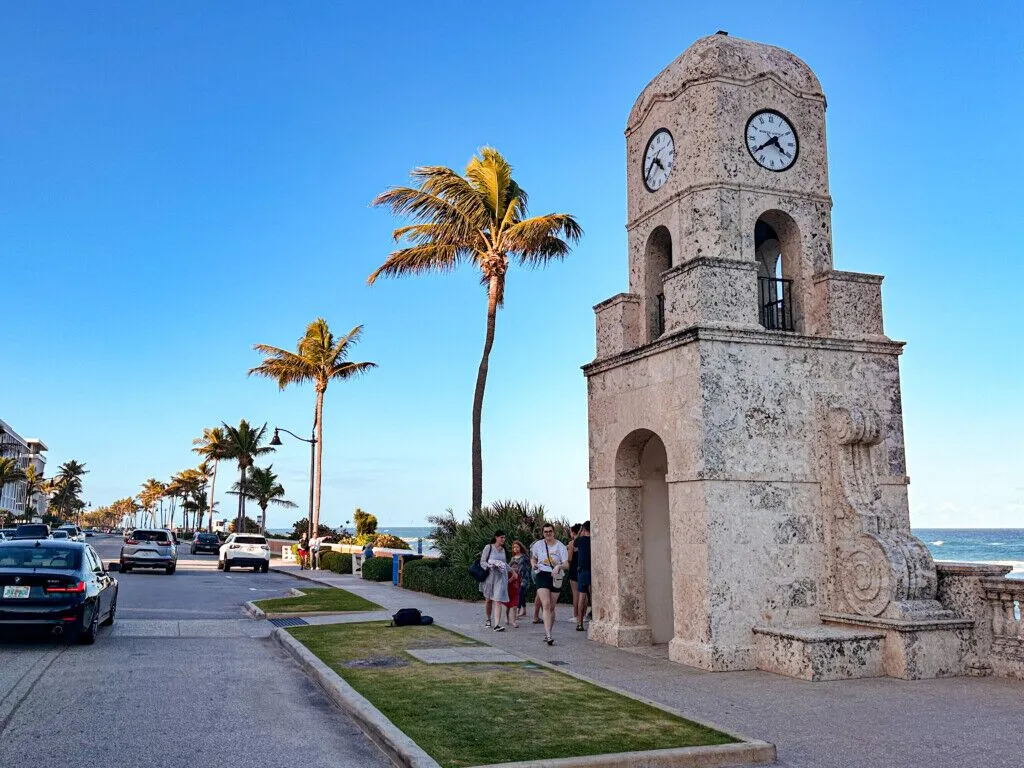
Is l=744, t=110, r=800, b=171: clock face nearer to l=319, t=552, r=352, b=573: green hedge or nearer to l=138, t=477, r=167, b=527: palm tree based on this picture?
l=319, t=552, r=352, b=573: green hedge

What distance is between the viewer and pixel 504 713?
7.59 m

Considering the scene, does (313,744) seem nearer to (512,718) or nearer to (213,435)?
(512,718)

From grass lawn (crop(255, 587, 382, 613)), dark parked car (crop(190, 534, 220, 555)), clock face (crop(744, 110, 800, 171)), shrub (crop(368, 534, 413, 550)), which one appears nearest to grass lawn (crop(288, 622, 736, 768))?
grass lawn (crop(255, 587, 382, 613))

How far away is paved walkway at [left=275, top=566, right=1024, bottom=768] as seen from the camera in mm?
6676

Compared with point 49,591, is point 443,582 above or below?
below

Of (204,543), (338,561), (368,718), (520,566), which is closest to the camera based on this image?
(368,718)

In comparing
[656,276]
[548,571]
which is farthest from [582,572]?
[656,276]

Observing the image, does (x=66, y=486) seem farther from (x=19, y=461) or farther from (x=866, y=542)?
(x=866, y=542)

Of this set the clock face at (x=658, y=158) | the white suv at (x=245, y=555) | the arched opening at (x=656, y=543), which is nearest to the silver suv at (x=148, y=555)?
the white suv at (x=245, y=555)

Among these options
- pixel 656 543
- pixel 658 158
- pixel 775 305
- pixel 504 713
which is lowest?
pixel 504 713

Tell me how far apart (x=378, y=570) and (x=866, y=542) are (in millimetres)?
19446

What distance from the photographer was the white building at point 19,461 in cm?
11811

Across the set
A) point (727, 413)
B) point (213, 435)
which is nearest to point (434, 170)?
point (727, 413)

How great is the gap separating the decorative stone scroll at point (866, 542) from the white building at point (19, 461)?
108269 mm
